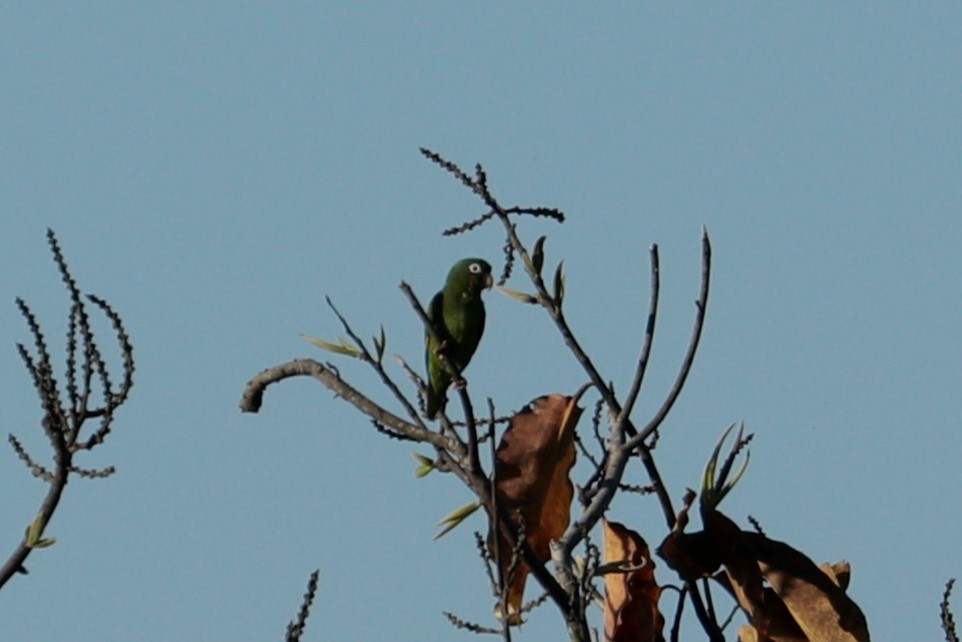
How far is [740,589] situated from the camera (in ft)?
14.2

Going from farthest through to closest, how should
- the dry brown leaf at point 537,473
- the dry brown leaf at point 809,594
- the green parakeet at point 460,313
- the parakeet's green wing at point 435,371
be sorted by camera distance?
the green parakeet at point 460,313, the parakeet's green wing at point 435,371, the dry brown leaf at point 537,473, the dry brown leaf at point 809,594

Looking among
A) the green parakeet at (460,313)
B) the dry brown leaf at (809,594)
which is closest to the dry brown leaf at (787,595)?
the dry brown leaf at (809,594)

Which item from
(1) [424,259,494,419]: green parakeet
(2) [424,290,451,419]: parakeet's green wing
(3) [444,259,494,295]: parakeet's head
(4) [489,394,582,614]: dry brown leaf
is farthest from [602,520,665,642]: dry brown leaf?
(3) [444,259,494,295]: parakeet's head

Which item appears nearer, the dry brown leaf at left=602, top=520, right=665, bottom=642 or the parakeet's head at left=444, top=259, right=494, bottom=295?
the dry brown leaf at left=602, top=520, right=665, bottom=642

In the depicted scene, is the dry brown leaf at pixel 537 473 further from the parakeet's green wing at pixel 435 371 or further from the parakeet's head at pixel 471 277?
the parakeet's head at pixel 471 277

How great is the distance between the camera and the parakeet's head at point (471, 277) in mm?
6918

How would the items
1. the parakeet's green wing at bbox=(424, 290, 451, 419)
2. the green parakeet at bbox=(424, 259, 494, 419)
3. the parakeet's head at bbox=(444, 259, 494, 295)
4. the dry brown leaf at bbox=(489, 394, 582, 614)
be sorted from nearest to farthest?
the dry brown leaf at bbox=(489, 394, 582, 614) → the parakeet's green wing at bbox=(424, 290, 451, 419) → the green parakeet at bbox=(424, 259, 494, 419) → the parakeet's head at bbox=(444, 259, 494, 295)

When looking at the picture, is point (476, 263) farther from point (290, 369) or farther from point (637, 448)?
point (637, 448)

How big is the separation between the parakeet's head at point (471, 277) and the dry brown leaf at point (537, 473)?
2.28 meters

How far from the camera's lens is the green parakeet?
656cm

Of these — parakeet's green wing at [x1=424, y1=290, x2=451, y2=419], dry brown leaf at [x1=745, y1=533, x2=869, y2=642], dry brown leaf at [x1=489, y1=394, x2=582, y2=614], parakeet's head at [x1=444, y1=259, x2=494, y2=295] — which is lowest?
dry brown leaf at [x1=745, y1=533, x2=869, y2=642]

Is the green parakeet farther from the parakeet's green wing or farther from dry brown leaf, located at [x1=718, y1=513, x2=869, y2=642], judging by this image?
dry brown leaf, located at [x1=718, y1=513, x2=869, y2=642]

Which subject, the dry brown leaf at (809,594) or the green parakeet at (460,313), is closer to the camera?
the dry brown leaf at (809,594)

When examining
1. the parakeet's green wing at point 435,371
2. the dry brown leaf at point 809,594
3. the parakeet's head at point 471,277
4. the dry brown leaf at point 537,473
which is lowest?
the dry brown leaf at point 809,594
